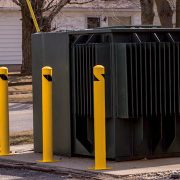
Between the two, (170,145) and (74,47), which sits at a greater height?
(74,47)

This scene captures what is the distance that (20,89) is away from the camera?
24312 mm

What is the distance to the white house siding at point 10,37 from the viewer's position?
39344 mm

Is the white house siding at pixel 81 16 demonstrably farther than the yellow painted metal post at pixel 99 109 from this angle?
Yes

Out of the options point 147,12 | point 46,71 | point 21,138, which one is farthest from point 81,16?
point 46,71

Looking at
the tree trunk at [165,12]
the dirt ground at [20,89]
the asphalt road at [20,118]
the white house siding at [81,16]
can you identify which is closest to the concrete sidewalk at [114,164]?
the asphalt road at [20,118]

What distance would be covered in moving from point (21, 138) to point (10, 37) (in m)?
28.5

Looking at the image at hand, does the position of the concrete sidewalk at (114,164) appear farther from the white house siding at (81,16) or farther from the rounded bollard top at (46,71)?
the white house siding at (81,16)

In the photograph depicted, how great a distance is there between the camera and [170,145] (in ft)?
30.1

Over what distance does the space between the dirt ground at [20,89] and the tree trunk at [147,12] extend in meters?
4.47

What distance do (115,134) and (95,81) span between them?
2.99 feet

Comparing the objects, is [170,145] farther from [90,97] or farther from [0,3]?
[0,3]

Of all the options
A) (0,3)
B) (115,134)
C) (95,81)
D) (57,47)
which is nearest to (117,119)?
(115,134)

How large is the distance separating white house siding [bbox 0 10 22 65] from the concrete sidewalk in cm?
3012

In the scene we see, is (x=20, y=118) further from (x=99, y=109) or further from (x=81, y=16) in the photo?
(x=81, y=16)
